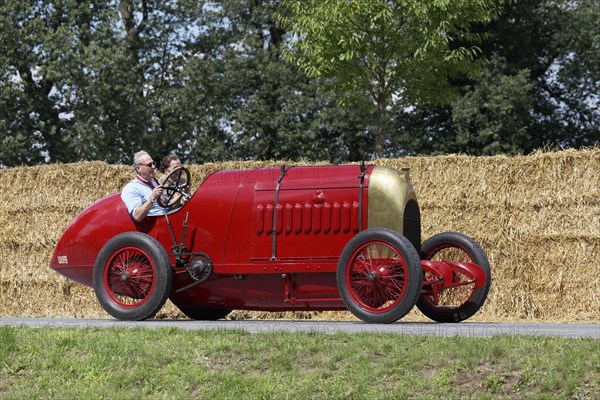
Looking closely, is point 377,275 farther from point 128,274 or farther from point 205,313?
point 205,313

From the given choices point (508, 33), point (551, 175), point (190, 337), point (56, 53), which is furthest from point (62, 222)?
point (508, 33)

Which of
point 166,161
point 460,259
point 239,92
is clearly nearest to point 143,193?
point 166,161

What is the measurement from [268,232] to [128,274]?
156 cm

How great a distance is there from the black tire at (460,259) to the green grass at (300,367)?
293 cm

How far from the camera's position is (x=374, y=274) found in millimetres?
10234

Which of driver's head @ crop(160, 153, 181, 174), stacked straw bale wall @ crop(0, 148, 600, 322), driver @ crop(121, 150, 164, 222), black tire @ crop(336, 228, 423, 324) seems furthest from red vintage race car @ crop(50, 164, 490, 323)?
stacked straw bale wall @ crop(0, 148, 600, 322)

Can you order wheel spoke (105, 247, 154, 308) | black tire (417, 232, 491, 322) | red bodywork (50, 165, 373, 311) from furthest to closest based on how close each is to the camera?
wheel spoke (105, 247, 154, 308) < black tire (417, 232, 491, 322) < red bodywork (50, 165, 373, 311)

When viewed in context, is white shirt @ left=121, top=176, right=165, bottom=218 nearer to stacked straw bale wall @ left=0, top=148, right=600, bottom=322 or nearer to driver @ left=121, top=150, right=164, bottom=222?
driver @ left=121, top=150, right=164, bottom=222

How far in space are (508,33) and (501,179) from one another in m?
22.9

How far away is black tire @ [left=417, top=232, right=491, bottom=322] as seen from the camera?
36.3ft

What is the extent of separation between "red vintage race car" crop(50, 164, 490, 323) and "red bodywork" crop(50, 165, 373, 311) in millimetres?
10

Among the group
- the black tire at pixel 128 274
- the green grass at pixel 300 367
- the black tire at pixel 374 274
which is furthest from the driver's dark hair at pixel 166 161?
the green grass at pixel 300 367

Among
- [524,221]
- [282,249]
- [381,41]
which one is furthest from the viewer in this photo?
[381,41]

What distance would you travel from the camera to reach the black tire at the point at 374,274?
10.2 metres
